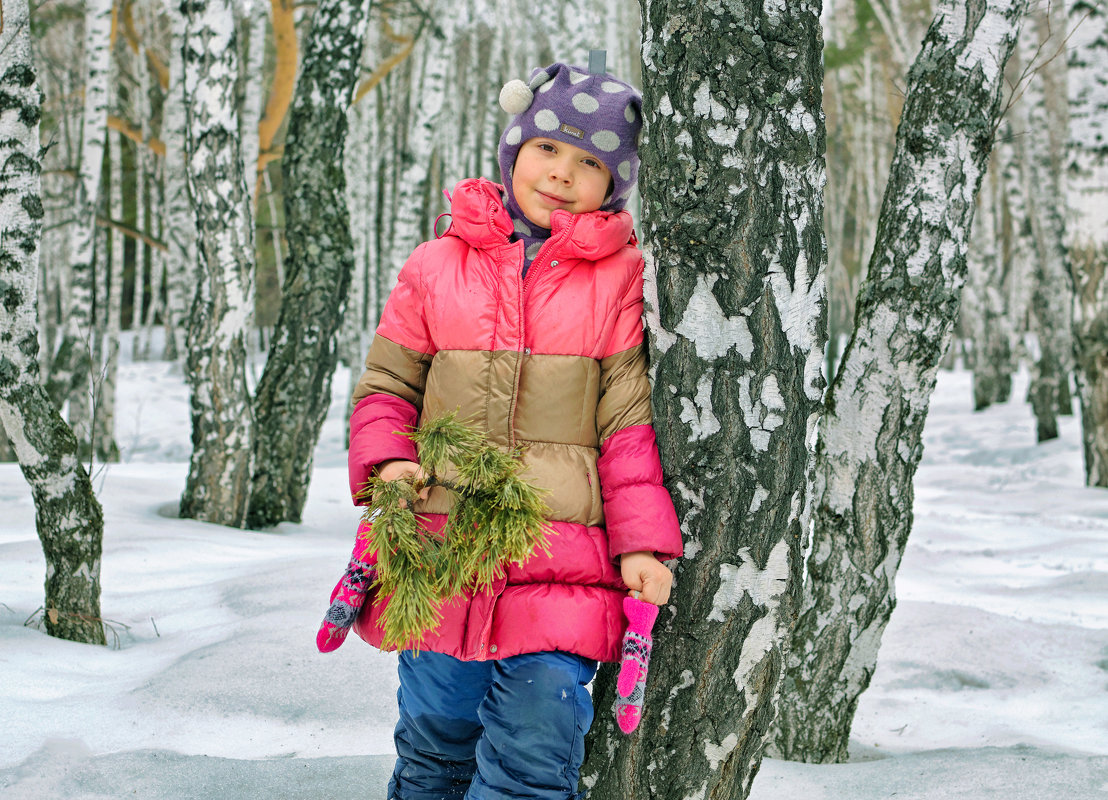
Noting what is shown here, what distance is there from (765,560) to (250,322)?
456 centimetres

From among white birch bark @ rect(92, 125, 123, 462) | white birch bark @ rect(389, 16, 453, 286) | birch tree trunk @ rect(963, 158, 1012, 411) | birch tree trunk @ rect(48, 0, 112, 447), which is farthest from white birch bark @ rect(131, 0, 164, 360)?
birch tree trunk @ rect(963, 158, 1012, 411)

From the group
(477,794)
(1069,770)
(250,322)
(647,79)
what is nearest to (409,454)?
(477,794)

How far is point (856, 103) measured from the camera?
2161 cm

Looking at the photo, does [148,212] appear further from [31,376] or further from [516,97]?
[516,97]

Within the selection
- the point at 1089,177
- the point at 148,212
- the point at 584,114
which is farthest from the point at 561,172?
the point at 148,212

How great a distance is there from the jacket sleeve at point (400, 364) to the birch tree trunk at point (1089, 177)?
20.4 feet

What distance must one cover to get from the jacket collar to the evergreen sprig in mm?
440

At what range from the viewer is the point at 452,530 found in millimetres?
1735

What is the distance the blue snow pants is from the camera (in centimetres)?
172

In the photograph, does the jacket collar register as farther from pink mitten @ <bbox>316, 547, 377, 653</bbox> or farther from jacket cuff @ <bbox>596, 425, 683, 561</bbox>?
pink mitten @ <bbox>316, 547, 377, 653</bbox>

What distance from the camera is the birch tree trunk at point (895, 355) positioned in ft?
8.34

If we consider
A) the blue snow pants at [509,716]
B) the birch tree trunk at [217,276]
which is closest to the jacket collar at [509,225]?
the blue snow pants at [509,716]

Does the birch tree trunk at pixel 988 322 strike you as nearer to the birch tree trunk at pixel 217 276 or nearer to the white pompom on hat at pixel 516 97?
the birch tree trunk at pixel 217 276

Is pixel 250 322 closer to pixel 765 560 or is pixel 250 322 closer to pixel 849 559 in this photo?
pixel 849 559
